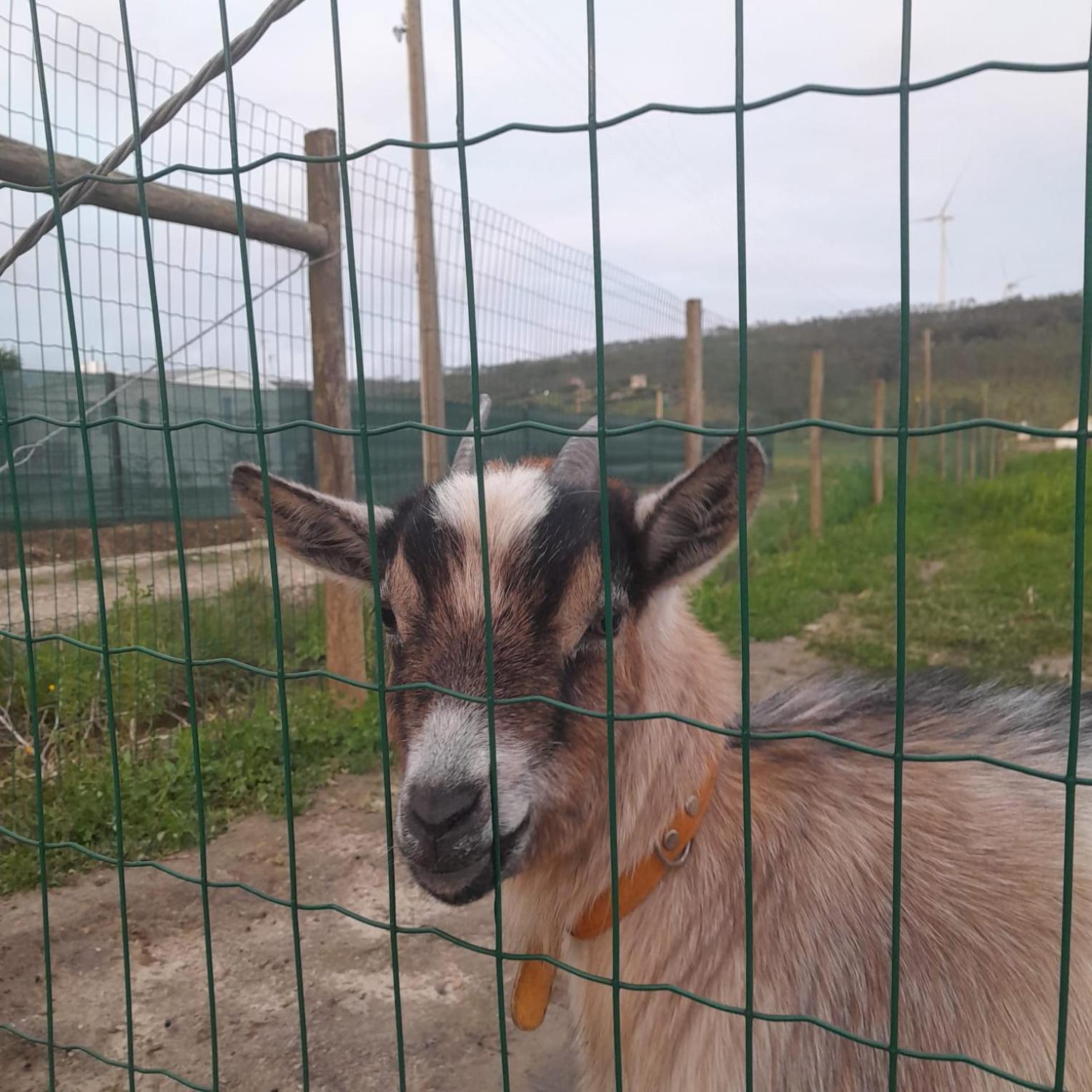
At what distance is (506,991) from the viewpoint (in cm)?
284

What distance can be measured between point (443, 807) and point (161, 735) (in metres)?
3.58

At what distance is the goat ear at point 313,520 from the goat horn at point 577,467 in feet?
1.34

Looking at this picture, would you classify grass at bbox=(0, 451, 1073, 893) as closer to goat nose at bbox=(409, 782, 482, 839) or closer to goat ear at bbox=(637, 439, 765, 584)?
goat ear at bbox=(637, 439, 765, 584)

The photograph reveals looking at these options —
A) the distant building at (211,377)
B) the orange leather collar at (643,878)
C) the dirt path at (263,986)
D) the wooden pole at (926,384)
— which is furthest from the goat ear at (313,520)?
the wooden pole at (926,384)

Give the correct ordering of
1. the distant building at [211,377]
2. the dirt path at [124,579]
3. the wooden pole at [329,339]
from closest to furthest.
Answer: the wooden pole at [329,339], the dirt path at [124,579], the distant building at [211,377]

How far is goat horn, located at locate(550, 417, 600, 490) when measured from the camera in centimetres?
204

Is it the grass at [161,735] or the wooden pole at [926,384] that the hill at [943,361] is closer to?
the wooden pole at [926,384]

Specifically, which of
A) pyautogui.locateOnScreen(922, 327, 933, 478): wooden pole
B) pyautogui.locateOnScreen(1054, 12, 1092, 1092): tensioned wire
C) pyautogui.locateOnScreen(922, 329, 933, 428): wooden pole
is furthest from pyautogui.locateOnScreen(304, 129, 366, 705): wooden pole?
pyautogui.locateOnScreen(922, 329, 933, 428): wooden pole

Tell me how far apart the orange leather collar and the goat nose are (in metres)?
0.45

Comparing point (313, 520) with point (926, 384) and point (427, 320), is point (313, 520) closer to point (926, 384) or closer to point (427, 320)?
point (427, 320)

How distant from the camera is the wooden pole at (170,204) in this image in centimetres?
295

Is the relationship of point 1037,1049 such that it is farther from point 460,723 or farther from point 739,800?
point 460,723

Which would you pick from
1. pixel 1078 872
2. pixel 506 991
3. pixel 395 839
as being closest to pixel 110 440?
pixel 506 991

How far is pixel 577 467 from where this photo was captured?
2105 millimetres
